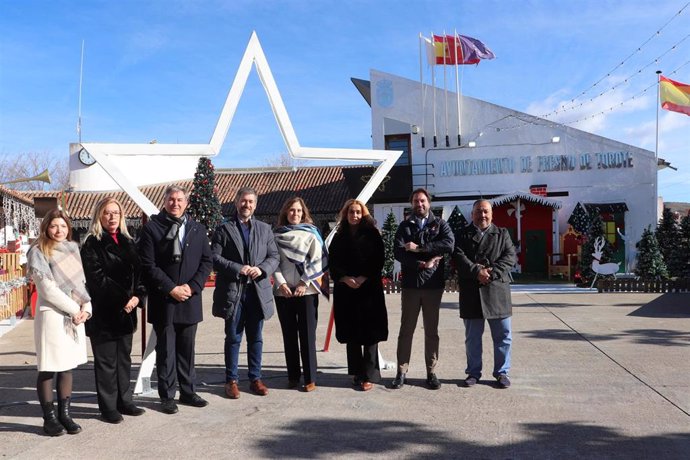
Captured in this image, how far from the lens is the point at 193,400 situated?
480 centimetres

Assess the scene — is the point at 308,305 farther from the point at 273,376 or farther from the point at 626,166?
the point at 626,166

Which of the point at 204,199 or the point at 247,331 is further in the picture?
the point at 204,199

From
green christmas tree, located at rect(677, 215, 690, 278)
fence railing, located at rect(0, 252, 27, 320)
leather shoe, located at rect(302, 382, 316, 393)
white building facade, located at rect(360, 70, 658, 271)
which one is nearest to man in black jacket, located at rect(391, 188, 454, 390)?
leather shoe, located at rect(302, 382, 316, 393)

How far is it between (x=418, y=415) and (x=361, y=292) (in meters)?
1.34

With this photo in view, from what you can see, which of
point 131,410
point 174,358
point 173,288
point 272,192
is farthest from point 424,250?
point 272,192

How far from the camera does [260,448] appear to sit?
380 centimetres

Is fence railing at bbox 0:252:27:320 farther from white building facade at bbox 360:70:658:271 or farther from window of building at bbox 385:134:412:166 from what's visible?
window of building at bbox 385:134:412:166

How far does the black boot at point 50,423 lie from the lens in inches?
161

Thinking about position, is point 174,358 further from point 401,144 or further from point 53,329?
point 401,144

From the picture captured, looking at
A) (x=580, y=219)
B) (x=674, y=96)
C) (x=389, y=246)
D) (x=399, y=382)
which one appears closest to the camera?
(x=399, y=382)

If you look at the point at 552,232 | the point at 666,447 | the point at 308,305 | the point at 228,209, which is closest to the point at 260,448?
the point at 308,305

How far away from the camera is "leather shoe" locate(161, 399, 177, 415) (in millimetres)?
4598

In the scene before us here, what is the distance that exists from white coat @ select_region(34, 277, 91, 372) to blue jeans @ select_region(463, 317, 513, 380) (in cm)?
343

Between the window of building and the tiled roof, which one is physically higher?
the window of building
